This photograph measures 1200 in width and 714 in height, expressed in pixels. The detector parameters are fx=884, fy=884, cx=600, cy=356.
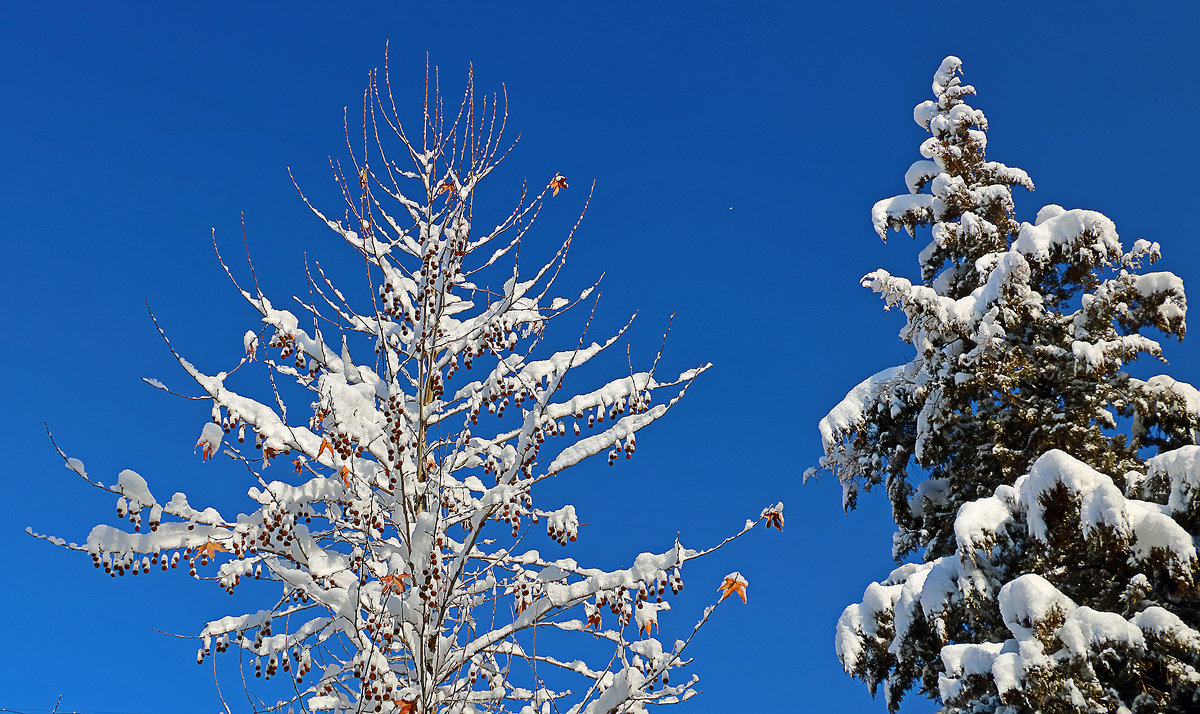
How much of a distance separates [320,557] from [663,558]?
1814 mm

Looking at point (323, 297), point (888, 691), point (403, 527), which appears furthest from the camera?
point (888, 691)

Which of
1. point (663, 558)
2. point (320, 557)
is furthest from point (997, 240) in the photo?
point (320, 557)

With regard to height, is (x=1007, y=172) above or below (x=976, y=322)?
above

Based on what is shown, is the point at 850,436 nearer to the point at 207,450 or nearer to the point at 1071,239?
the point at 1071,239

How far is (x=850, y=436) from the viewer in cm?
980

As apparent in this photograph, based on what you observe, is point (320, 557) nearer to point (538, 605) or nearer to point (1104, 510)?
point (538, 605)

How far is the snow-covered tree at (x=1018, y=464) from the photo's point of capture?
6.96 meters

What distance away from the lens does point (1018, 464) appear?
30.3 ft

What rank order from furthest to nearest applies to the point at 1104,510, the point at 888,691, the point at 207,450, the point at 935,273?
the point at 935,273
the point at 888,691
the point at 1104,510
the point at 207,450

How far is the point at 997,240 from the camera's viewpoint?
34.8ft

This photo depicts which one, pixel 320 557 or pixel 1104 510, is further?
pixel 1104 510

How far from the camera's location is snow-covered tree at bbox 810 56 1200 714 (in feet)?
22.8

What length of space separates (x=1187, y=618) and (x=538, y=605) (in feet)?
21.5

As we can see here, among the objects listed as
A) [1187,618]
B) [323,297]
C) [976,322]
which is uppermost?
[976,322]
